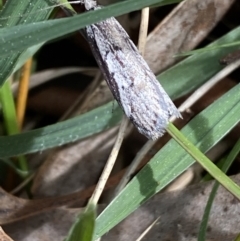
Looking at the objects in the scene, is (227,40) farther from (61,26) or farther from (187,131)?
(61,26)

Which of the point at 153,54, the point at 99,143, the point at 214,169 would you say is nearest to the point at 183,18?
the point at 153,54

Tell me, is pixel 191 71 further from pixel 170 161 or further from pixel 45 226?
pixel 45 226

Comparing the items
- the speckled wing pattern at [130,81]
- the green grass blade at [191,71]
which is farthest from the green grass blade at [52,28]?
the green grass blade at [191,71]

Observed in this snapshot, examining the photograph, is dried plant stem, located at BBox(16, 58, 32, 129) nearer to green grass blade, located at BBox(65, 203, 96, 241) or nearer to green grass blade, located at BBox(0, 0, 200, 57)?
green grass blade, located at BBox(0, 0, 200, 57)

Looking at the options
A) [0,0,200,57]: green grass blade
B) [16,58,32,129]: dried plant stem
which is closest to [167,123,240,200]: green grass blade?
[0,0,200,57]: green grass blade

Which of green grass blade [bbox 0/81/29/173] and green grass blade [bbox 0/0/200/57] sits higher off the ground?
green grass blade [bbox 0/81/29/173]

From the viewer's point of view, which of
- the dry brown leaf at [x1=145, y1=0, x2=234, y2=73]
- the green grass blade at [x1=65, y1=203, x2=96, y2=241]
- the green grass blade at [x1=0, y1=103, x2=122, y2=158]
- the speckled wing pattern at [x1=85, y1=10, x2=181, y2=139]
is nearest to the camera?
the green grass blade at [x1=65, y1=203, x2=96, y2=241]

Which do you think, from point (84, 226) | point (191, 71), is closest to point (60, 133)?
point (191, 71)
